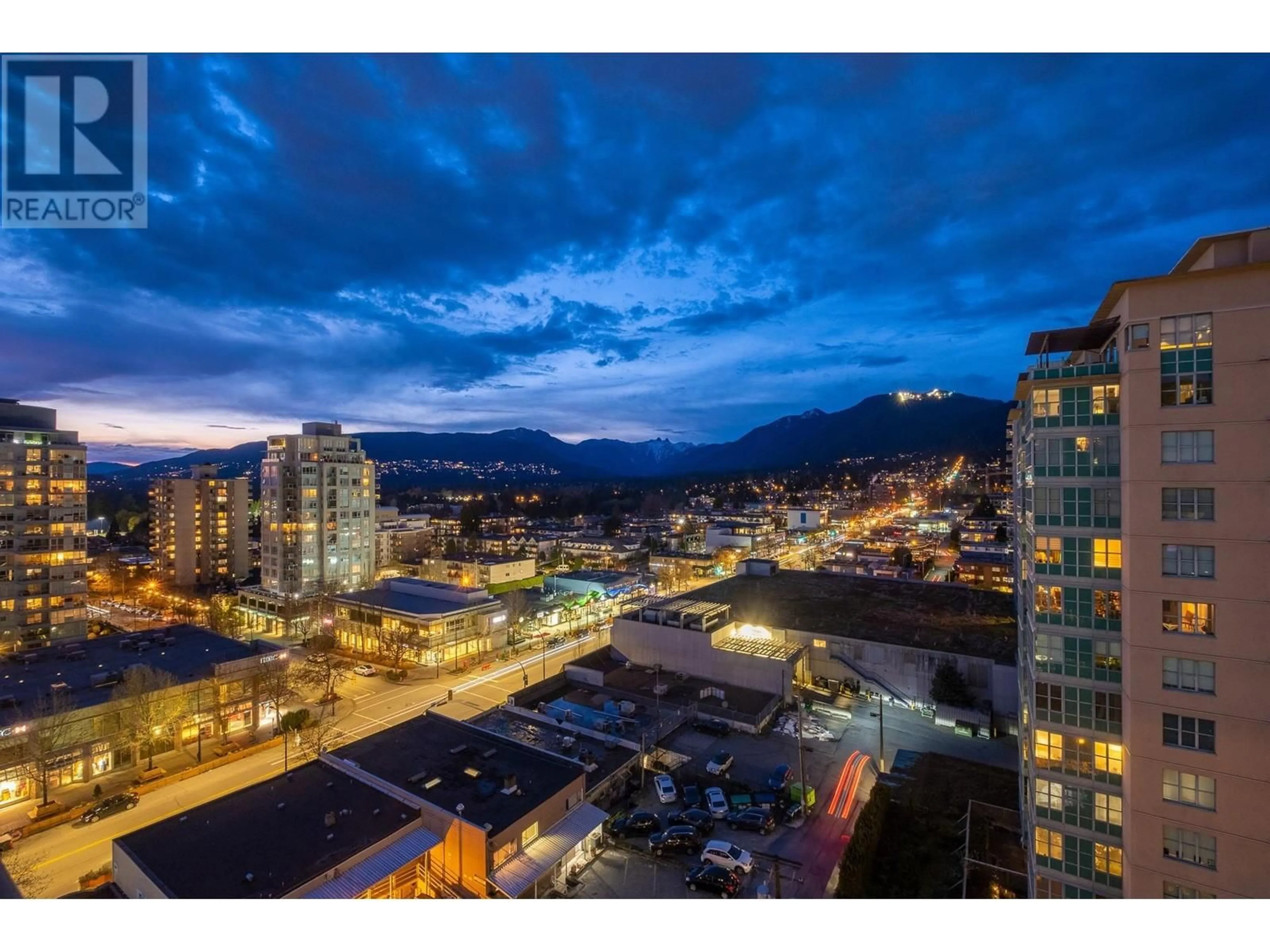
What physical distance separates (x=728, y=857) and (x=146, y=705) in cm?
2049

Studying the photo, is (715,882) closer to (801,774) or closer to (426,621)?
(801,774)

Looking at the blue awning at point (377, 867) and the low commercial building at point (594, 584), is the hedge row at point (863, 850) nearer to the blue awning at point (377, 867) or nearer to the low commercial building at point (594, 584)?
the blue awning at point (377, 867)

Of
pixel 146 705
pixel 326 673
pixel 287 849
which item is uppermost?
pixel 146 705

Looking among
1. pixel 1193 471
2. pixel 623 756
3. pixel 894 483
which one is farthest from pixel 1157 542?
pixel 894 483

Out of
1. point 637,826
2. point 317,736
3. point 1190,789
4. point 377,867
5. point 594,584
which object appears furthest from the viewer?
point 594,584

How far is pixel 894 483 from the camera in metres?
162

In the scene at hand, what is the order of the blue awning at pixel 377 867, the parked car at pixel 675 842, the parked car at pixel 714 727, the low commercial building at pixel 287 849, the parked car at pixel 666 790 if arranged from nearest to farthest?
the low commercial building at pixel 287 849, the blue awning at pixel 377 867, the parked car at pixel 675 842, the parked car at pixel 666 790, the parked car at pixel 714 727

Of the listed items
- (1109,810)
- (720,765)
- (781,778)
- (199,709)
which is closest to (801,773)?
(781,778)

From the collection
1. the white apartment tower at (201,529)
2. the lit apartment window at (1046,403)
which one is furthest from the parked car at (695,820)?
the white apartment tower at (201,529)

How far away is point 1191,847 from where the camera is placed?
10312 mm

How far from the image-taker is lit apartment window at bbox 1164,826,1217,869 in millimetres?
10133

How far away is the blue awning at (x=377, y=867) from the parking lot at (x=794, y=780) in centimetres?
413

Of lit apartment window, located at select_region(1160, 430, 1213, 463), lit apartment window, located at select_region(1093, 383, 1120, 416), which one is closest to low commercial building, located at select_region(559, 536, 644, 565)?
lit apartment window, located at select_region(1093, 383, 1120, 416)

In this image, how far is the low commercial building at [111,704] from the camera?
18.5m
